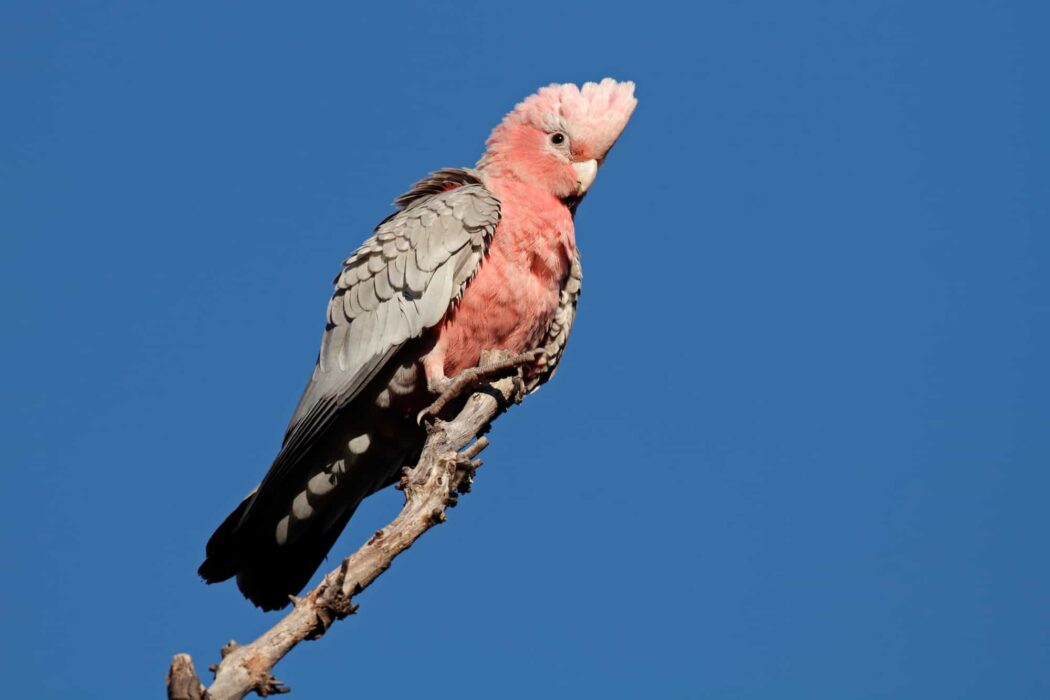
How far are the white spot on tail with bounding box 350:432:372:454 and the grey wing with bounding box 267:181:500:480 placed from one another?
1.47 feet

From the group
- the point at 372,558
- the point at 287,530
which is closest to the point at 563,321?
the point at 287,530

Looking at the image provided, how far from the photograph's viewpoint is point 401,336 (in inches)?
300

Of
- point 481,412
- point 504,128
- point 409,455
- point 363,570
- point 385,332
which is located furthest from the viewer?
point 504,128

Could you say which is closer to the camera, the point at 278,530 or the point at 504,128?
the point at 278,530

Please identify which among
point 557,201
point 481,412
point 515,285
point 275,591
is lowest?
point 275,591

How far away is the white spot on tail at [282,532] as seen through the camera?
7762 mm

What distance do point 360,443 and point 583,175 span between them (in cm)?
255

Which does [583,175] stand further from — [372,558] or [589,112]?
[372,558]

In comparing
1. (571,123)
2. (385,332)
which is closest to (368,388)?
(385,332)

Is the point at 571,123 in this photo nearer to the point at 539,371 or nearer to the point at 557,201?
the point at 557,201

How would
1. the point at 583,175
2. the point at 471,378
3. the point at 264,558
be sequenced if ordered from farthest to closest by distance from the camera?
the point at 583,175, the point at 264,558, the point at 471,378

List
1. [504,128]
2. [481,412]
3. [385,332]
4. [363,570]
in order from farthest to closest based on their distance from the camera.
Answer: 1. [504,128]
2. [385,332]
3. [481,412]
4. [363,570]

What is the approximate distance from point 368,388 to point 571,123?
2.50 metres

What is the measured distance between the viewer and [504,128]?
350 inches
